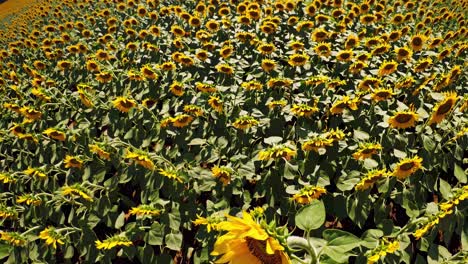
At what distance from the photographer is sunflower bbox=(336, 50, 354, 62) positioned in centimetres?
409

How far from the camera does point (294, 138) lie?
341 centimetres

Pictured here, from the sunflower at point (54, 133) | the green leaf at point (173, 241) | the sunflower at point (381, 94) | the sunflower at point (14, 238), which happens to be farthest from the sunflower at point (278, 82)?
the sunflower at point (14, 238)

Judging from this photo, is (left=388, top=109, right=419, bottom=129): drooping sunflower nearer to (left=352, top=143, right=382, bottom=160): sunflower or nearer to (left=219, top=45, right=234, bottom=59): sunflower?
(left=352, top=143, right=382, bottom=160): sunflower

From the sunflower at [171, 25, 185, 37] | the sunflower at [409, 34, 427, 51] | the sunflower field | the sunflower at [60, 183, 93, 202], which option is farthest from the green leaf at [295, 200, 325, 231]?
the sunflower at [171, 25, 185, 37]

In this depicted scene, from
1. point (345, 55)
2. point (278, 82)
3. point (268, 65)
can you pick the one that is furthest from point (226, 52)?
point (345, 55)

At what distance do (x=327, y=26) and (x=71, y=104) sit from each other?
164 inches

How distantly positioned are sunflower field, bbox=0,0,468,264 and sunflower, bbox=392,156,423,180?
1cm

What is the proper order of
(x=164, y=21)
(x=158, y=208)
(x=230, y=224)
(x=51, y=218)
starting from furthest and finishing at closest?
(x=164, y=21)
(x=51, y=218)
(x=158, y=208)
(x=230, y=224)

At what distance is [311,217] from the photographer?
5.71 feet

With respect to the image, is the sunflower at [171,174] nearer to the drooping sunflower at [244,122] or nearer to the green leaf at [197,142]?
the green leaf at [197,142]

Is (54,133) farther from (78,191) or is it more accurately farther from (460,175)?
(460,175)

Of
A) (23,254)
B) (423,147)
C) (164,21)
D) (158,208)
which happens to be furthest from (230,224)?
(164,21)

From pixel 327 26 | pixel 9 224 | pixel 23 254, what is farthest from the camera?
pixel 327 26

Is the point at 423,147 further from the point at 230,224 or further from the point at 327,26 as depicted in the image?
the point at 327,26
